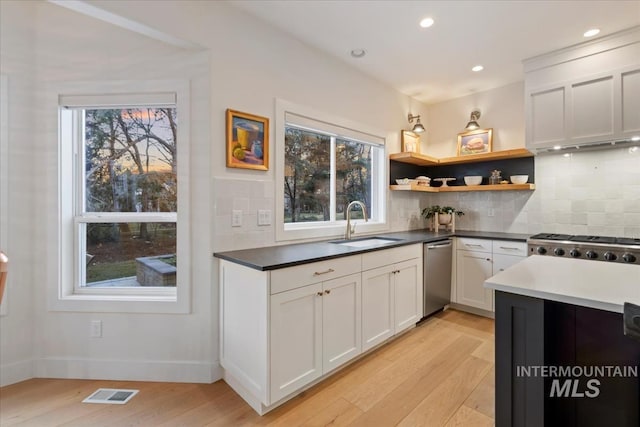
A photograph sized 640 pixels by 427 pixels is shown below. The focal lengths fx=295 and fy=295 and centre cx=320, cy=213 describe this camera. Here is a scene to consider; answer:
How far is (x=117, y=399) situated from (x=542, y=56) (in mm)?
4633

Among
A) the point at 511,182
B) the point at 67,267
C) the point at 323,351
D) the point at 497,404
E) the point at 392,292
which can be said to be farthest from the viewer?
the point at 511,182

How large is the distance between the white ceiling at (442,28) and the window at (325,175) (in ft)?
2.22

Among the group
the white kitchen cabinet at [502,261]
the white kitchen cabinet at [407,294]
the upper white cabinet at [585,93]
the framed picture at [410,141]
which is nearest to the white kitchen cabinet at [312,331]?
the white kitchen cabinet at [407,294]

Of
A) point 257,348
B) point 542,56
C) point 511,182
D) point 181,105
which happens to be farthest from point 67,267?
point 542,56

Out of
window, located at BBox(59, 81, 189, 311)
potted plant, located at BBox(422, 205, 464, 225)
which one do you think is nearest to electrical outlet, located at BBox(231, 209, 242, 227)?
window, located at BBox(59, 81, 189, 311)

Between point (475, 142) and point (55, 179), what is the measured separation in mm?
4380

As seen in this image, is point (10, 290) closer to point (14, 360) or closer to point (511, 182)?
point (14, 360)

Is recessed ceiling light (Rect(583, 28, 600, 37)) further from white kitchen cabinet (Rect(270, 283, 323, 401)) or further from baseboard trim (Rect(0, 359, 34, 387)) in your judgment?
baseboard trim (Rect(0, 359, 34, 387))

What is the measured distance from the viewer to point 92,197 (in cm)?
225

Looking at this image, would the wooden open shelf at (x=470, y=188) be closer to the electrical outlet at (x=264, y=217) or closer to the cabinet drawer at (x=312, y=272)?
the cabinet drawer at (x=312, y=272)

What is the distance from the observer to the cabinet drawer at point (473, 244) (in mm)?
3244

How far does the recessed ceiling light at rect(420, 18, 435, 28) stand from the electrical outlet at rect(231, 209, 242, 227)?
2.13 meters

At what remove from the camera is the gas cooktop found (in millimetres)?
2355

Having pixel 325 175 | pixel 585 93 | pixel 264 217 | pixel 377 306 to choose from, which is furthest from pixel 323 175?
pixel 585 93
